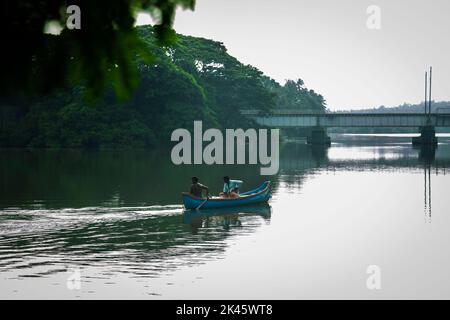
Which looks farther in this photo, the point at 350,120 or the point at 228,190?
the point at 350,120

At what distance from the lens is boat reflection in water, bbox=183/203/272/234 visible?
3122 cm

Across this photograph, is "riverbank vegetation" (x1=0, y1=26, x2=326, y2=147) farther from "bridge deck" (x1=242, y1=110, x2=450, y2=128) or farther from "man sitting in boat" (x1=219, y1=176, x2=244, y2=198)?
"man sitting in boat" (x1=219, y1=176, x2=244, y2=198)

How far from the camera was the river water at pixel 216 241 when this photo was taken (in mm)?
19234

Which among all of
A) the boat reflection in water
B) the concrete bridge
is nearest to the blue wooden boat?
the boat reflection in water

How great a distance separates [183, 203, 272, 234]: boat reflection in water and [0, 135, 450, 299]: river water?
78mm

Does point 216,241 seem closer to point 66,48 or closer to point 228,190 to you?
point 228,190

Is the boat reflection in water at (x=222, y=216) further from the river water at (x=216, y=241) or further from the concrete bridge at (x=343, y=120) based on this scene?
the concrete bridge at (x=343, y=120)

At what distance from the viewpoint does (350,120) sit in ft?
493

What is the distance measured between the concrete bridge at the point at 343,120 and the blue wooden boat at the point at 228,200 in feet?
329

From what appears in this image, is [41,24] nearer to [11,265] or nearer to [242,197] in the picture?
[11,265]

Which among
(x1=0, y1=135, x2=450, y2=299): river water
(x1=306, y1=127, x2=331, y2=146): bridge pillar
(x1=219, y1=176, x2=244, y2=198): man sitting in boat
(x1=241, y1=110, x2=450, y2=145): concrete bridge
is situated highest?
(x1=241, y1=110, x2=450, y2=145): concrete bridge

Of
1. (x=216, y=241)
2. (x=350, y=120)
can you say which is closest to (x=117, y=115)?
(x=350, y=120)

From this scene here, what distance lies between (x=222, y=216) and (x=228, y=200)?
213 centimetres
